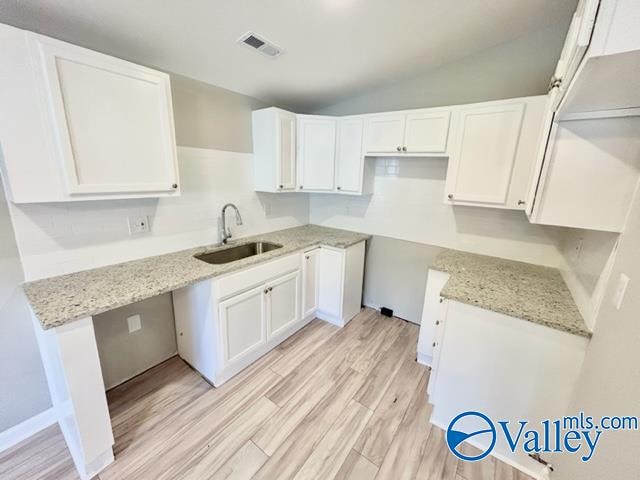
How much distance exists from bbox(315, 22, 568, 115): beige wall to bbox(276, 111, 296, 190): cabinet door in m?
0.86

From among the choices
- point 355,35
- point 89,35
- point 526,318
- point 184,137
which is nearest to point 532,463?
point 526,318

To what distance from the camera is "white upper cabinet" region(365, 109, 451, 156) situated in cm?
208

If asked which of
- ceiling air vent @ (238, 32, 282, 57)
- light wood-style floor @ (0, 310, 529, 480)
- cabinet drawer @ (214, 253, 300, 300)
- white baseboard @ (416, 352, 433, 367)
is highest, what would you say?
ceiling air vent @ (238, 32, 282, 57)

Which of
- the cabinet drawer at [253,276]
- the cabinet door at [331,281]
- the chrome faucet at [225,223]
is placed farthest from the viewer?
the cabinet door at [331,281]

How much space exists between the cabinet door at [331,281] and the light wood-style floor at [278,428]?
1.68ft

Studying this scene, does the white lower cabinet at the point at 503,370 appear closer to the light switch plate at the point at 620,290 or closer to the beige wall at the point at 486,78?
the light switch plate at the point at 620,290

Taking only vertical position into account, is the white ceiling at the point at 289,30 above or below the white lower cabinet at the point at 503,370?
above

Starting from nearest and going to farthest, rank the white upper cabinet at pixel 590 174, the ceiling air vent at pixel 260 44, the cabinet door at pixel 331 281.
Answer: the white upper cabinet at pixel 590 174
the ceiling air vent at pixel 260 44
the cabinet door at pixel 331 281

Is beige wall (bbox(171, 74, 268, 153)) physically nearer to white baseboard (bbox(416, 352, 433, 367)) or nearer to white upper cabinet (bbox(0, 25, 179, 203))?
white upper cabinet (bbox(0, 25, 179, 203))

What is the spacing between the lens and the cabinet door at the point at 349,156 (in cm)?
252

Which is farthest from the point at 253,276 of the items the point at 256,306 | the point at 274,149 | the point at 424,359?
the point at 424,359

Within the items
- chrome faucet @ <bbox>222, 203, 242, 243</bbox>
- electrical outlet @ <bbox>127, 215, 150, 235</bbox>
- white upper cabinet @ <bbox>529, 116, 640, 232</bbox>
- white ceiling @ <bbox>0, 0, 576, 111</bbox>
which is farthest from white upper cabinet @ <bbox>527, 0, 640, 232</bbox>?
electrical outlet @ <bbox>127, 215, 150, 235</bbox>

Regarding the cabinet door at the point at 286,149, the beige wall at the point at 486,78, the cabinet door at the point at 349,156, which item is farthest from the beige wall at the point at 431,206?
the cabinet door at the point at 286,149

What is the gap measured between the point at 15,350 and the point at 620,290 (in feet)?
9.75
